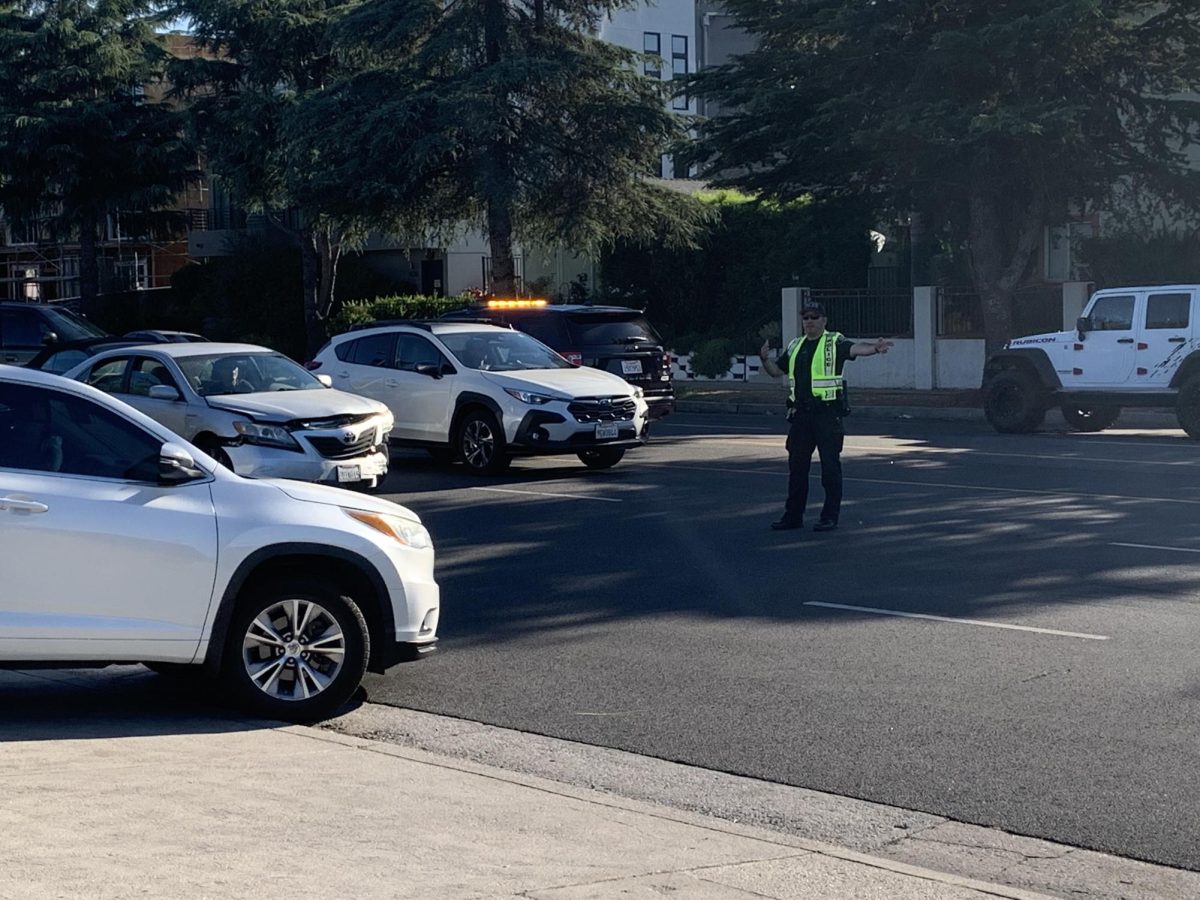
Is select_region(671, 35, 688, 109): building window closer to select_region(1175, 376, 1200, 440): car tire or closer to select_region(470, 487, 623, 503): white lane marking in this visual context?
select_region(1175, 376, 1200, 440): car tire

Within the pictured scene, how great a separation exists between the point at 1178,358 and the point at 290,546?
17.2 m

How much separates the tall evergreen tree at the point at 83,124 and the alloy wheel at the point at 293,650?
45.6 m

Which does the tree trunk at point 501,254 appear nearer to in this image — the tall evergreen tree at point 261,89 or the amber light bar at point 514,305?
the tall evergreen tree at point 261,89

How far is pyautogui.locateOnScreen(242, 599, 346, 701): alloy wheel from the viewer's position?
26.4ft

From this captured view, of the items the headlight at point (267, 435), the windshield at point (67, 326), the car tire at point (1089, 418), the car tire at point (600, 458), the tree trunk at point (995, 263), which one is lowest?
the car tire at point (600, 458)

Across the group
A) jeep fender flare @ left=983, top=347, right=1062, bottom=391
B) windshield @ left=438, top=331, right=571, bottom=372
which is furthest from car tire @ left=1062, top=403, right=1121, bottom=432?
windshield @ left=438, top=331, right=571, bottom=372

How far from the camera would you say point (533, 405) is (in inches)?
717

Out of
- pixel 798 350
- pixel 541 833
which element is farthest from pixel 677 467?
pixel 541 833

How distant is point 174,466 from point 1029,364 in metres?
18.0

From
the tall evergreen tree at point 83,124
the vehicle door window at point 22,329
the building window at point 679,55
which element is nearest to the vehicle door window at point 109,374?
the vehicle door window at point 22,329

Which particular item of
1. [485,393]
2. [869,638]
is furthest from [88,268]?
[869,638]

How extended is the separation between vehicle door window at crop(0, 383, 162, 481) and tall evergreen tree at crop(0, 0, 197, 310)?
148 ft

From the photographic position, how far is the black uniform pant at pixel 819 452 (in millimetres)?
13719

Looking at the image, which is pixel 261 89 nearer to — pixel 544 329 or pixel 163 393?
pixel 544 329
